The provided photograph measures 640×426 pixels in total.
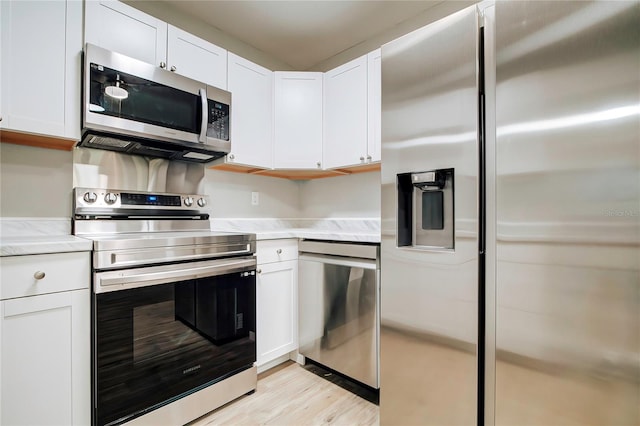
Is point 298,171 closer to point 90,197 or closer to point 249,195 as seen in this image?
point 249,195

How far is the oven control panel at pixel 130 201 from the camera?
5.62 feet

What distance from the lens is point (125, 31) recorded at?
64.9 inches

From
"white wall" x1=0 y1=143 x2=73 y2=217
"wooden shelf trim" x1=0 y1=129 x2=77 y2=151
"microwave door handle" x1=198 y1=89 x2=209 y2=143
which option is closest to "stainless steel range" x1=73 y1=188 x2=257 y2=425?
"white wall" x1=0 y1=143 x2=73 y2=217

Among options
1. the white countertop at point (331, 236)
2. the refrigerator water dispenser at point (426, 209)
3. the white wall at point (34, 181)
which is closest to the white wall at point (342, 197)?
the white countertop at point (331, 236)

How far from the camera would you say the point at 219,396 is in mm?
1661

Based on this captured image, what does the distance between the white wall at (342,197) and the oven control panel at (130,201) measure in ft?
3.46

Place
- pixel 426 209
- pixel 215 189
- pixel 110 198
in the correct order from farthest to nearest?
pixel 215 189, pixel 110 198, pixel 426 209

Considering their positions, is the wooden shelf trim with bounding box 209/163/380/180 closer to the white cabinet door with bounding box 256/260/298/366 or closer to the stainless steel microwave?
the stainless steel microwave

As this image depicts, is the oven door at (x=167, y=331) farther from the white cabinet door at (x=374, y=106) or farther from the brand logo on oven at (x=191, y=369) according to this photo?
the white cabinet door at (x=374, y=106)

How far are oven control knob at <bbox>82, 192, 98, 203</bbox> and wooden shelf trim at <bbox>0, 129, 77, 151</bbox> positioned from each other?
262mm

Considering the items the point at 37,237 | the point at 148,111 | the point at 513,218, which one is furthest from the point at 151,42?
the point at 513,218

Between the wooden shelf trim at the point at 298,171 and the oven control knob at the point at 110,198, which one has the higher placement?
the wooden shelf trim at the point at 298,171

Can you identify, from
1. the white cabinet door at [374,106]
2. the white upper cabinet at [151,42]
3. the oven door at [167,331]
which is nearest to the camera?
the oven door at [167,331]

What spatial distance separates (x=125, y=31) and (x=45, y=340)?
156 centimetres
